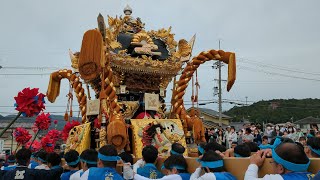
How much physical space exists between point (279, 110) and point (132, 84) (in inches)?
1151

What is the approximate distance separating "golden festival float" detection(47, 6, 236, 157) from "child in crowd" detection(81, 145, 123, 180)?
2640mm

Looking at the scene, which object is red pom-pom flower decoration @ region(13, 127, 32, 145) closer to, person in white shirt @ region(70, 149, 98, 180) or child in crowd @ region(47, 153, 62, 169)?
child in crowd @ region(47, 153, 62, 169)

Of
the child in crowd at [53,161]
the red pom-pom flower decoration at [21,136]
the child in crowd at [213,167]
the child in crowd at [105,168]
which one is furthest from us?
the red pom-pom flower decoration at [21,136]

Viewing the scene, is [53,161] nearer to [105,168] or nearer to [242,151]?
[105,168]

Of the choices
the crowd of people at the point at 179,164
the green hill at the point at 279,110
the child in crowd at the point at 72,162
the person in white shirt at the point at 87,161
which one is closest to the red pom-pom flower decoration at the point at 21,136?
the crowd of people at the point at 179,164

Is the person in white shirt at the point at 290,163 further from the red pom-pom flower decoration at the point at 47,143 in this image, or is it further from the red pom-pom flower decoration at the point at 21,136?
the red pom-pom flower decoration at the point at 21,136

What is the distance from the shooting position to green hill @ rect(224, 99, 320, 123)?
32744 millimetres

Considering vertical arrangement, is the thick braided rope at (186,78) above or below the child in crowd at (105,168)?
above

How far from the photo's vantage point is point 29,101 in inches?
242

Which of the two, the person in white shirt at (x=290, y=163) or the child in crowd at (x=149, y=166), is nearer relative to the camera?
the person in white shirt at (x=290, y=163)

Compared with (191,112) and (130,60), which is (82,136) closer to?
(130,60)

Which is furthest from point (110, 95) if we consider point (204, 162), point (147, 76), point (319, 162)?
point (319, 162)

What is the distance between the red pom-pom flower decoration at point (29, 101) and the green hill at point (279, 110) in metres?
27.8

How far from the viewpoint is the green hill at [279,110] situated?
107 feet
